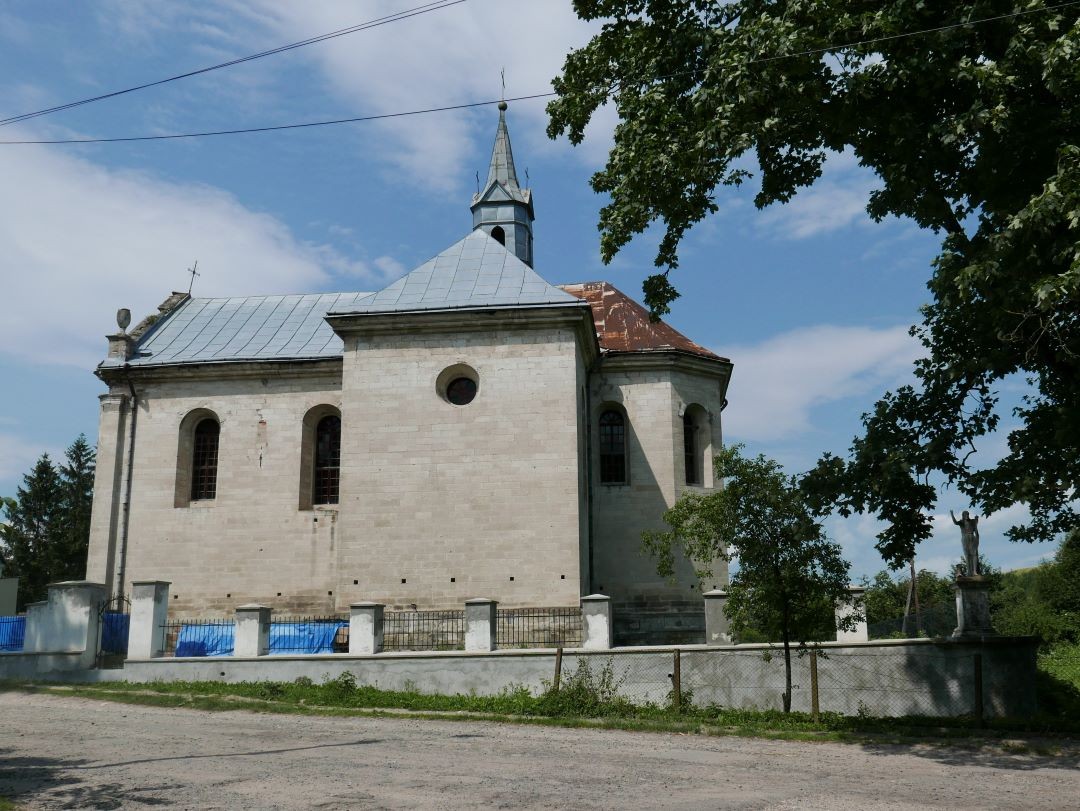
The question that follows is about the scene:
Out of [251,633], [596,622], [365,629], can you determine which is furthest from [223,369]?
[596,622]

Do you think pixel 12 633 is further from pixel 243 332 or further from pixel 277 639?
pixel 243 332

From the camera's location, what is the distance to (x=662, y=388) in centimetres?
2358

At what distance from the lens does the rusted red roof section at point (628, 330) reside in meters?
24.0

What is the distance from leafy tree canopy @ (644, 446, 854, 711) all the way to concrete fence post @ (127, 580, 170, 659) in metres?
10.4

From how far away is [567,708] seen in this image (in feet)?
48.3

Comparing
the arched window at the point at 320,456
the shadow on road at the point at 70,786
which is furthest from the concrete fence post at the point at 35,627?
the shadow on road at the point at 70,786

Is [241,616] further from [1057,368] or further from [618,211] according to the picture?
[1057,368]

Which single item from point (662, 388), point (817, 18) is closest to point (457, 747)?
point (817, 18)

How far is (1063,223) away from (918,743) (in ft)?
23.1

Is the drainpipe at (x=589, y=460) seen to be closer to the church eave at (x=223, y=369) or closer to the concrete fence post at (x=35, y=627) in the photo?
the church eave at (x=223, y=369)

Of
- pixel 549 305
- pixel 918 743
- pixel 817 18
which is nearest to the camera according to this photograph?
pixel 817 18

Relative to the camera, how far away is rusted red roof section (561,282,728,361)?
2397 cm

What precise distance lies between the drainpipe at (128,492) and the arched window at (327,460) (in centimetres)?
481

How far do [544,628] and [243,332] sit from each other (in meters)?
12.8
